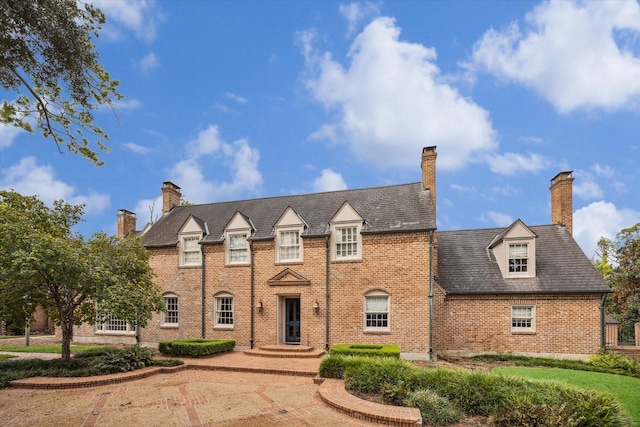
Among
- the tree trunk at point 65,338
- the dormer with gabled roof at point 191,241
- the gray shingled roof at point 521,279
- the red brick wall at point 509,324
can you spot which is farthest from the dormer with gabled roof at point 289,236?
the tree trunk at point 65,338

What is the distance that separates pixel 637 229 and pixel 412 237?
24.5 m

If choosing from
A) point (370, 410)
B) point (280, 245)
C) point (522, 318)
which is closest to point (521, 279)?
point (522, 318)

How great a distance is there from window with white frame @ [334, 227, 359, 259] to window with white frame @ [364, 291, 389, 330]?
2.10 metres

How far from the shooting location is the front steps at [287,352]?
53.6 feet

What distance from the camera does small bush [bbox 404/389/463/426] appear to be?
7.97m

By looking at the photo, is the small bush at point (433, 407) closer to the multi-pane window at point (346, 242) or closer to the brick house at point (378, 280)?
the brick house at point (378, 280)

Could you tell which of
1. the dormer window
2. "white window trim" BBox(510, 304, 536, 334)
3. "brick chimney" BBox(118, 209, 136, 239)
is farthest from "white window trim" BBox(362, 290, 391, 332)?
"brick chimney" BBox(118, 209, 136, 239)

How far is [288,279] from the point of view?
18.4 metres

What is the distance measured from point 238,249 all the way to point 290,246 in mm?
2987

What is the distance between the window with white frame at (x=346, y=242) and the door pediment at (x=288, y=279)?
2.07 meters

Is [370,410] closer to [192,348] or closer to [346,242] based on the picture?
[346,242]

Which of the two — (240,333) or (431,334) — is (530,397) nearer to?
(431,334)

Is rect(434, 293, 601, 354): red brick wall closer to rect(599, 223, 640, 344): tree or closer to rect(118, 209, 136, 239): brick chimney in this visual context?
rect(599, 223, 640, 344): tree

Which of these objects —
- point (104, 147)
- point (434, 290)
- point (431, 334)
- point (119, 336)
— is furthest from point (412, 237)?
point (119, 336)
